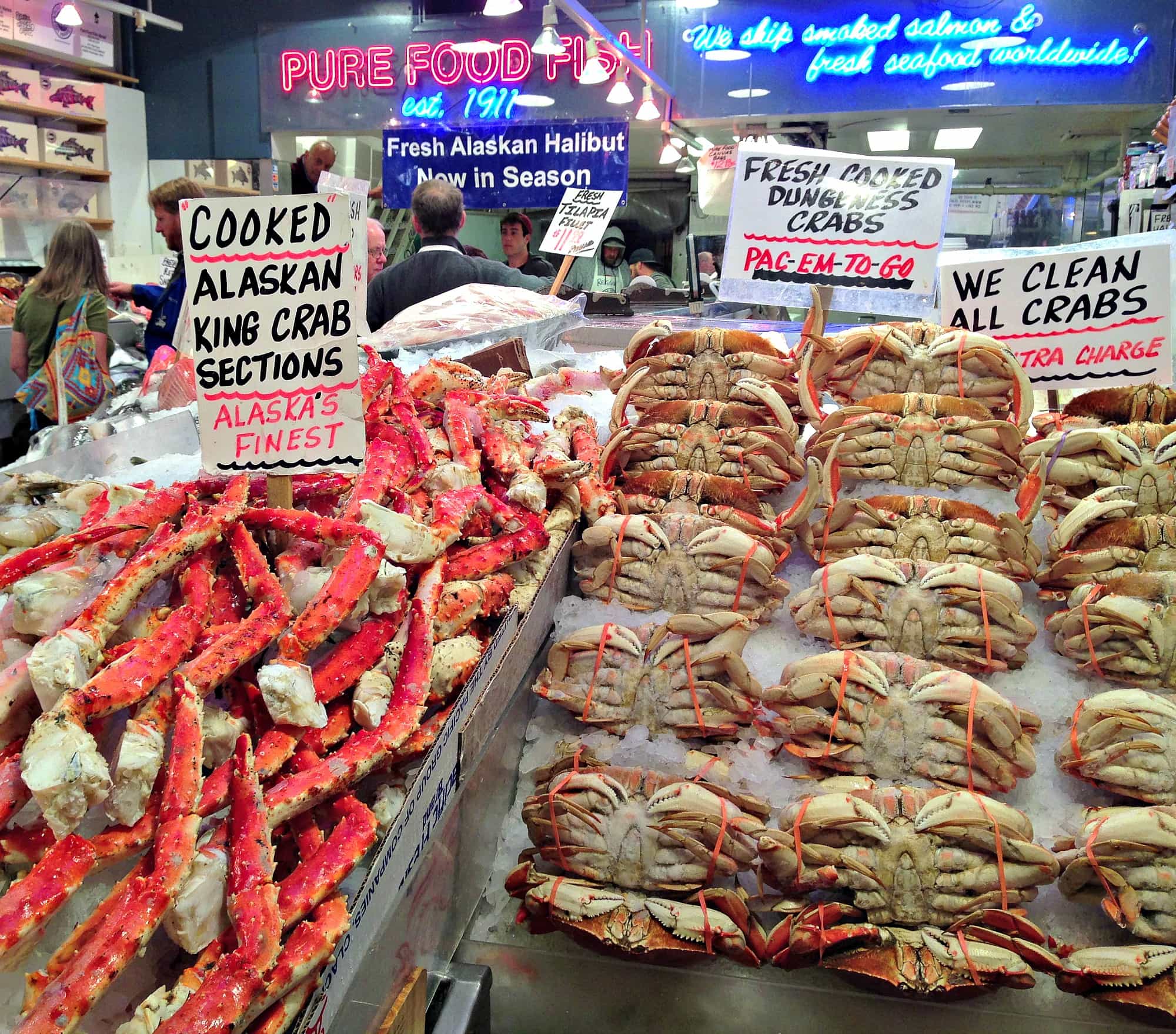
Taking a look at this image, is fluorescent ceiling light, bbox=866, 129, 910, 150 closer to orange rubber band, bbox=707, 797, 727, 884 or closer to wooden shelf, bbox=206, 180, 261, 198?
wooden shelf, bbox=206, 180, 261, 198

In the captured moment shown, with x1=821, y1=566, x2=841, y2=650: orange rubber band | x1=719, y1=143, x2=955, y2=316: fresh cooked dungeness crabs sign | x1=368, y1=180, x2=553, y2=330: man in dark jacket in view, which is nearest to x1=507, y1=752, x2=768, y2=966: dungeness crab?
x1=821, y1=566, x2=841, y2=650: orange rubber band

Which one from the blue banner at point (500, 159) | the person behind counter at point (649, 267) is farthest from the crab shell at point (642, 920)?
the person behind counter at point (649, 267)

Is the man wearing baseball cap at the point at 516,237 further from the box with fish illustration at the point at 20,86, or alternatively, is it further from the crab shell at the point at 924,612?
the box with fish illustration at the point at 20,86

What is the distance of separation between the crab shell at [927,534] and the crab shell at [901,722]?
35 cm

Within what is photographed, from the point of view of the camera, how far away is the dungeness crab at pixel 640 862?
1497 mm

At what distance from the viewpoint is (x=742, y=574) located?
203 cm

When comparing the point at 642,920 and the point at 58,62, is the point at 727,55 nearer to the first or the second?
the point at 58,62

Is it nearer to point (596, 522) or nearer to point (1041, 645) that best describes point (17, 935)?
point (596, 522)

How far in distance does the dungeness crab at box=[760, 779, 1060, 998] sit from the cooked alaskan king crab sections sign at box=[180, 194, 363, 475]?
1.04 m

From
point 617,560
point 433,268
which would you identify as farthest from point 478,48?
point 617,560

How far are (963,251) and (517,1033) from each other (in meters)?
2.42

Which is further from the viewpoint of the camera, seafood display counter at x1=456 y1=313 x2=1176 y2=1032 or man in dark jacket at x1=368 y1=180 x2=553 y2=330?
man in dark jacket at x1=368 y1=180 x2=553 y2=330

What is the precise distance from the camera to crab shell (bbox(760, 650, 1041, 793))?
1.69m

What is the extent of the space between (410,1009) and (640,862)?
1.43 feet
